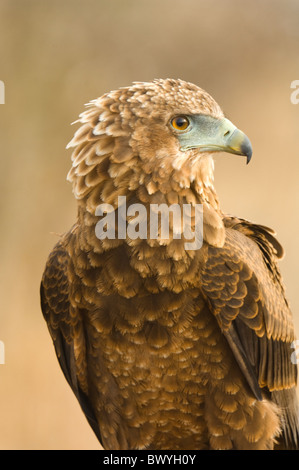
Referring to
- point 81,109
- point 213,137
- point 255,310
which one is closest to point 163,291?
point 255,310

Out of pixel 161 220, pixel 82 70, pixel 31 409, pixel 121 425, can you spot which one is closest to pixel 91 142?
pixel 161 220

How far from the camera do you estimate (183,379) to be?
2.66 meters

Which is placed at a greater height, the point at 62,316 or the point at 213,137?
the point at 213,137

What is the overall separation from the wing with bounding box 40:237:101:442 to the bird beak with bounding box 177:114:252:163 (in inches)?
33.0

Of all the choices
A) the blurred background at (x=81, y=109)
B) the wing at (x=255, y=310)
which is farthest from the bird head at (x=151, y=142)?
the blurred background at (x=81, y=109)

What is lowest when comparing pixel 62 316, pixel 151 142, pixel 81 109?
Result: pixel 62 316

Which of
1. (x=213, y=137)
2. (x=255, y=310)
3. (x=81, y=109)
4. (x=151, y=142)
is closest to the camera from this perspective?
(x=151, y=142)

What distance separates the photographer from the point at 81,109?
487cm

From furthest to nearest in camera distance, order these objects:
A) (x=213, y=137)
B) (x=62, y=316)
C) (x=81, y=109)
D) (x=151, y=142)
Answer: (x=81, y=109) → (x=62, y=316) → (x=213, y=137) → (x=151, y=142)

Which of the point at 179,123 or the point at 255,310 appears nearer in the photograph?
the point at 179,123

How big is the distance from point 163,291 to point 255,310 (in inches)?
18.3

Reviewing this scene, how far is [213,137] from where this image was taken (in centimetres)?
254

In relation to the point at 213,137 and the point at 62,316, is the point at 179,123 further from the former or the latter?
the point at 62,316

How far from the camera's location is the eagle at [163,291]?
249cm
